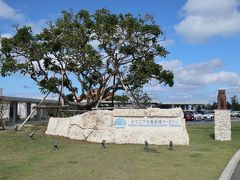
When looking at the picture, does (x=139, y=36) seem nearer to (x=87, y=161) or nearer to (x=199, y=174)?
(x=87, y=161)

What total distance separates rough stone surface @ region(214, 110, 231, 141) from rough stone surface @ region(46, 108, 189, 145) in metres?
3.76

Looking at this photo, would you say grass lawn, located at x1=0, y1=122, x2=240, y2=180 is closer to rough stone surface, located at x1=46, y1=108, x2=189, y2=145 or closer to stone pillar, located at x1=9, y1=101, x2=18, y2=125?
rough stone surface, located at x1=46, y1=108, x2=189, y2=145

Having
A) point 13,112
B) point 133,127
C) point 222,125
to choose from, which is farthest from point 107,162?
point 13,112

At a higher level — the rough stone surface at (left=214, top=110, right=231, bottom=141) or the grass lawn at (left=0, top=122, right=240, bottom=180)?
the rough stone surface at (left=214, top=110, right=231, bottom=141)

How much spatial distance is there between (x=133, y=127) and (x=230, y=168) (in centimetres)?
867

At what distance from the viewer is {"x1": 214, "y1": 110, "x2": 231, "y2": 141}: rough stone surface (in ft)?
77.1

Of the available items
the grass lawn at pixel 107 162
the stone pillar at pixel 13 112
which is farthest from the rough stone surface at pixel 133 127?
the stone pillar at pixel 13 112

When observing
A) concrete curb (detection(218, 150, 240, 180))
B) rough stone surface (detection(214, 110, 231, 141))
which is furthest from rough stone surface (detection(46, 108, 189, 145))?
concrete curb (detection(218, 150, 240, 180))

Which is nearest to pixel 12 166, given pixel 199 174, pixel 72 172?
pixel 72 172

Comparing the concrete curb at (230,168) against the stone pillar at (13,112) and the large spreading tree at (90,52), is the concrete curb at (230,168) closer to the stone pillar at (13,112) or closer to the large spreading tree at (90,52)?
the large spreading tree at (90,52)

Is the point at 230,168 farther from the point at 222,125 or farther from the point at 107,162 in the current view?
the point at 222,125

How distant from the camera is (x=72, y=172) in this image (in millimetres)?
11586

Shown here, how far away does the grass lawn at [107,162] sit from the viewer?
11359 millimetres

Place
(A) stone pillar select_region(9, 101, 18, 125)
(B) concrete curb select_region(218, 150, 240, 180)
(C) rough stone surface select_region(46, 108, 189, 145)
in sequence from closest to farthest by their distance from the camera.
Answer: (B) concrete curb select_region(218, 150, 240, 180) → (C) rough stone surface select_region(46, 108, 189, 145) → (A) stone pillar select_region(9, 101, 18, 125)
